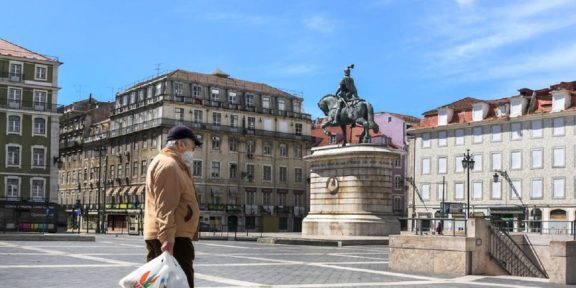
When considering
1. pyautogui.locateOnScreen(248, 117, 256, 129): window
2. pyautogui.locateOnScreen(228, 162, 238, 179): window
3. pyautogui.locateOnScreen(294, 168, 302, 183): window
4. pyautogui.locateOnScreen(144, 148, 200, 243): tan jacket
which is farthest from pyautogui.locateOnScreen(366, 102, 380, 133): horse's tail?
pyautogui.locateOnScreen(294, 168, 302, 183): window

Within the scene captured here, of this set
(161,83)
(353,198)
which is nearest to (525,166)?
(353,198)

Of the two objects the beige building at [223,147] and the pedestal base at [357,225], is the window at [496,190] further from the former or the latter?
the beige building at [223,147]

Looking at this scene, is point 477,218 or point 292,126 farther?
point 292,126

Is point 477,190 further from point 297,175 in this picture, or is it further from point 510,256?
point 510,256

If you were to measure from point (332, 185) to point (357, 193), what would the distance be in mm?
2162

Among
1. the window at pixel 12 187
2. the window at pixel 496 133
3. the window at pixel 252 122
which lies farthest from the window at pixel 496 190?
the window at pixel 12 187

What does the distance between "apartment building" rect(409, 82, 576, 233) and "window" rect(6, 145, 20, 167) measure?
125 ft

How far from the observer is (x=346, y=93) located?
1799 inches

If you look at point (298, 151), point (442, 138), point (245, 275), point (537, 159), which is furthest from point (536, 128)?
point (245, 275)

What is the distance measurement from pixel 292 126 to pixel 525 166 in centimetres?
3161

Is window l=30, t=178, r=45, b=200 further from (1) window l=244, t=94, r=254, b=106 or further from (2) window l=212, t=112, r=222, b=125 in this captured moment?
(1) window l=244, t=94, r=254, b=106

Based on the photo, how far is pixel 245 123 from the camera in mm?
84438

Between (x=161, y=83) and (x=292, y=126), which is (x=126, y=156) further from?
(x=292, y=126)

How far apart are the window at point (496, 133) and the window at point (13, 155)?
43.6 m
